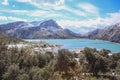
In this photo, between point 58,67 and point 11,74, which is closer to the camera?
point 11,74

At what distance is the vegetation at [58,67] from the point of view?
133 feet

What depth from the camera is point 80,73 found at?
46.0 meters

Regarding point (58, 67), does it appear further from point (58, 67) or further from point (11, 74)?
point (11, 74)

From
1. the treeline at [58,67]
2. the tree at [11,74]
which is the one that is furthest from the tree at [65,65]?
the tree at [11,74]

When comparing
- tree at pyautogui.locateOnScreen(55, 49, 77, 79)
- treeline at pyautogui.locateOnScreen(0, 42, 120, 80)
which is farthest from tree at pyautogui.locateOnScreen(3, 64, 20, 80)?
tree at pyautogui.locateOnScreen(55, 49, 77, 79)

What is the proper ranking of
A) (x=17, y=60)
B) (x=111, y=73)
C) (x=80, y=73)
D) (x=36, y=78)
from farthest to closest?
(x=111, y=73) < (x=17, y=60) < (x=80, y=73) < (x=36, y=78)

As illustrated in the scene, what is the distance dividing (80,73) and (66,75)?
116 inches

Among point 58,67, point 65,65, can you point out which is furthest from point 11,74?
point 65,65

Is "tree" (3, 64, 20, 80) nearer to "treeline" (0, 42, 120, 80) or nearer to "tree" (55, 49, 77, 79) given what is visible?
"treeline" (0, 42, 120, 80)

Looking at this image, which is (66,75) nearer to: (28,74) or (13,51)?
(28,74)

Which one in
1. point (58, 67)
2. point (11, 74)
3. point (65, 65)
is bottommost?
point (58, 67)

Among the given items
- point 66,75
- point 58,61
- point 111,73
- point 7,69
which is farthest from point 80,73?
point 7,69

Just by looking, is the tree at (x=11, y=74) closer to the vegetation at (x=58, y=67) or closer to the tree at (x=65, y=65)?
the vegetation at (x=58, y=67)

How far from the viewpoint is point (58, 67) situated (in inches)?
1969
